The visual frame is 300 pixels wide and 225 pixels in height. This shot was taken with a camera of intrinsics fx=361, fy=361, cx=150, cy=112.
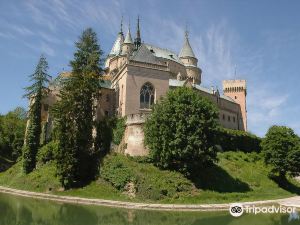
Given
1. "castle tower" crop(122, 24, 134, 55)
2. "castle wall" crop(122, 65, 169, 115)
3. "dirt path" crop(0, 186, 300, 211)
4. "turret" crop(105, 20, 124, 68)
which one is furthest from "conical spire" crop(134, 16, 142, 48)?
"dirt path" crop(0, 186, 300, 211)

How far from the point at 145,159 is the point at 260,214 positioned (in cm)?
1471

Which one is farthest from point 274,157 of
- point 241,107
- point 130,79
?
point 241,107

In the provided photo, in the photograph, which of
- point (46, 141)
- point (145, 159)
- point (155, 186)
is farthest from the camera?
point (46, 141)

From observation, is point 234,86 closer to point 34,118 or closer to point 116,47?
point 116,47

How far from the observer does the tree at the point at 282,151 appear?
153ft

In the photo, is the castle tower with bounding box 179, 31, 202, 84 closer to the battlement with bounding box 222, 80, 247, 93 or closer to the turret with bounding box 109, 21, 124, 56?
the battlement with bounding box 222, 80, 247, 93

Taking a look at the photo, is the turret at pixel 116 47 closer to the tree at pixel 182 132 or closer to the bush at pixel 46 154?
the bush at pixel 46 154

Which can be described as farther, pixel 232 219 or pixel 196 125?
Answer: pixel 196 125

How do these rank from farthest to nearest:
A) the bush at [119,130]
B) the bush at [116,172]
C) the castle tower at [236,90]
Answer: the castle tower at [236,90] < the bush at [119,130] < the bush at [116,172]

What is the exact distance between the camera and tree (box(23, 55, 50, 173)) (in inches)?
1872

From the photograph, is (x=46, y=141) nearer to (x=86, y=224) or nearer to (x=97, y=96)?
(x=97, y=96)

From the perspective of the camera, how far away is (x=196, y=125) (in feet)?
124

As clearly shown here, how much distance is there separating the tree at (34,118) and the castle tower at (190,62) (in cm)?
3725

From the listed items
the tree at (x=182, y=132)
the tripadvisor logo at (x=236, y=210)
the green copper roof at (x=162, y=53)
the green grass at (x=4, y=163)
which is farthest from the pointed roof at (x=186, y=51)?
the tripadvisor logo at (x=236, y=210)
